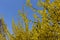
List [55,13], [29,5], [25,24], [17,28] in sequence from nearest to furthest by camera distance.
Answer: [55,13] < [29,5] < [25,24] < [17,28]

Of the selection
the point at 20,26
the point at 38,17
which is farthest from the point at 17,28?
the point at 38,17

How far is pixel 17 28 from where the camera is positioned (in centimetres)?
579

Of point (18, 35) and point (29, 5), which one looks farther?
point (18, 35)

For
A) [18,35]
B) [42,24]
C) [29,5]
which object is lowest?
[18,35]

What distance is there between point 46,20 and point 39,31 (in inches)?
11.8

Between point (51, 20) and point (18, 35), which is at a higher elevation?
point (51, 20)

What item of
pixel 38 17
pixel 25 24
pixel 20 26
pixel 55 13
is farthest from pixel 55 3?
pixel 20 26

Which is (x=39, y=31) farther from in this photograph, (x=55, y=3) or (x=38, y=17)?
(x=55, y=3)

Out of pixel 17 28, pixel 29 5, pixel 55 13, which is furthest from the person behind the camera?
pixel 17 28

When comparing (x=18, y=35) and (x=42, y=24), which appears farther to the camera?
(x=18, y=35)

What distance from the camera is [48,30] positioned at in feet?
14.7

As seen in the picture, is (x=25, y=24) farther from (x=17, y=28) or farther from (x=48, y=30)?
(x=48, y=30)

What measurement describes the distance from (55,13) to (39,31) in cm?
55

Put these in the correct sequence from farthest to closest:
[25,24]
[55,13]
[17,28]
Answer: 1. [17,28]
2. [25,24]
3. [55,13]
